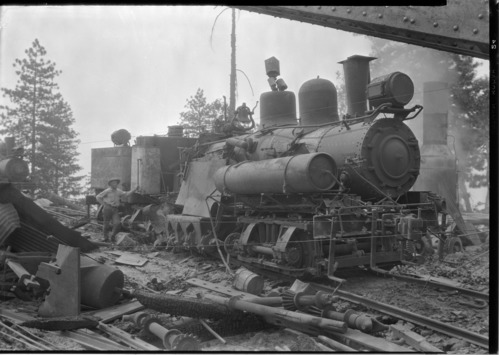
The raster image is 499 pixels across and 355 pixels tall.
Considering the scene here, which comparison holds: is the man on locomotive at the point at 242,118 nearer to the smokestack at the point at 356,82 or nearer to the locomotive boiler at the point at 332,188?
the locomotive boiler at the point at 332,188

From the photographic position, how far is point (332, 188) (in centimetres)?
756

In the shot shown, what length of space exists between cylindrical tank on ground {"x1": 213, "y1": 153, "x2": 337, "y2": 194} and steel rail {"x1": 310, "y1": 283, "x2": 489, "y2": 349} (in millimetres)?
1599

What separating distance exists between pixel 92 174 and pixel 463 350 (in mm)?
12404

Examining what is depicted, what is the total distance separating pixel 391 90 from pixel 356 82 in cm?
116

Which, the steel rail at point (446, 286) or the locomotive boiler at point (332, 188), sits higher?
the locomotive boiler at point (332, 188)

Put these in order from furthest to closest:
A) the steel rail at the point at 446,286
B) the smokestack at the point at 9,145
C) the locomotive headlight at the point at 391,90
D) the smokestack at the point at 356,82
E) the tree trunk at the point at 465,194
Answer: the tree trunk at the point at 465,194
the smokestack at the point at 356,82
the locomotive headlight at the point at 391,90
the smokestack at the point at 9,145
the steel rail at the point at 446,286

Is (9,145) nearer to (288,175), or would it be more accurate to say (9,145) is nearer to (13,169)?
(13,169)

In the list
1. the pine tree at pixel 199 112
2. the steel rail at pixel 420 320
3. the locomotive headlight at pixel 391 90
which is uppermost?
the pine tree at pixel 199 112

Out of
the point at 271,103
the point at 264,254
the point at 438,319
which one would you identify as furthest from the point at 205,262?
the point at 438,319

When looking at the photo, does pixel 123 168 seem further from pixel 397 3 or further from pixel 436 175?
pixel 397 3

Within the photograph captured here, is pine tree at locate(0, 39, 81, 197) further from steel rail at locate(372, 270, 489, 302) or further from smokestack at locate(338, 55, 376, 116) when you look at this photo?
steel rail at locate(372, 270, 489, 302)

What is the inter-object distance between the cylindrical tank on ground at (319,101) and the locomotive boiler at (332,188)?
0.06 feet

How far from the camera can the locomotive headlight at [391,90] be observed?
7438mm

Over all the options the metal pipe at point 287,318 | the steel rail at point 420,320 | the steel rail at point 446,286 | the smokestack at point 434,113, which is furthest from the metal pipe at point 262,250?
the smokestack at point 434,113
